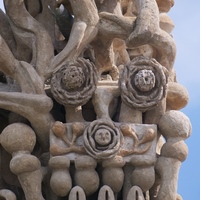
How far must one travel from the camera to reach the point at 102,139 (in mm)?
6055

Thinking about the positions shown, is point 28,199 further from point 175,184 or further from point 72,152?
point 175,184

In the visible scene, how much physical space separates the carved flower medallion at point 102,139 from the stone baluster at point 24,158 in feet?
1.16

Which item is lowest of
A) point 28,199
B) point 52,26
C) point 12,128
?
point 28,199

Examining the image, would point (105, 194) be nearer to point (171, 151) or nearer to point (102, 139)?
point (102, 139)

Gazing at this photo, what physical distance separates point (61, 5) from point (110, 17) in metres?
0.47

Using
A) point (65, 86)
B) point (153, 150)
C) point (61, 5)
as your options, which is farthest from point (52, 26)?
point (153, 150)

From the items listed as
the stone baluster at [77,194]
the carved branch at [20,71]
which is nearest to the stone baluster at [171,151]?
the stone baluster at [77,194]

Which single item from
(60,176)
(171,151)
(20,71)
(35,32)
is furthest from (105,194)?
(35,32)

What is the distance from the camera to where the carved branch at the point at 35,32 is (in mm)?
6453

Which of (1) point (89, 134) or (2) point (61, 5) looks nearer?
(1) point (89, 134)

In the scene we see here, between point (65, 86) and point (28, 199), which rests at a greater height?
point (65, 86)

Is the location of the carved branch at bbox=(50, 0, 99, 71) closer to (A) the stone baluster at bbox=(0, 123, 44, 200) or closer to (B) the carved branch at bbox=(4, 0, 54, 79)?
(B) the carved branch at bbox=(4, 0, 54, 79)

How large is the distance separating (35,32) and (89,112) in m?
0.66

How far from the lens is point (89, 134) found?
6.09 m
